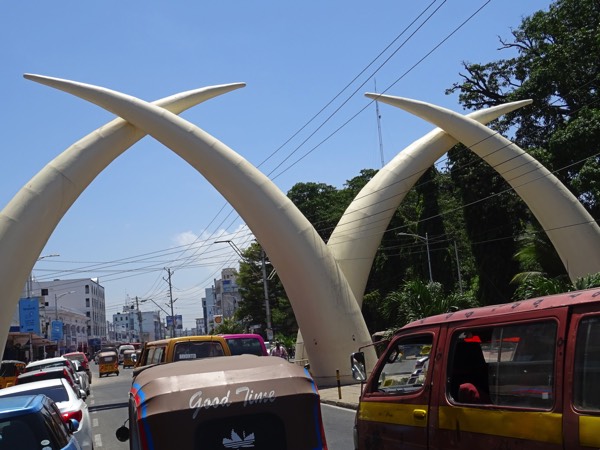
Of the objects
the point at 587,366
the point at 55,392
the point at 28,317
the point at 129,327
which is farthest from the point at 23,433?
the point at 129,327

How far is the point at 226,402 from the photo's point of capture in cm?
564

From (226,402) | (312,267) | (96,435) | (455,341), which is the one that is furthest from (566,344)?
(312,267)

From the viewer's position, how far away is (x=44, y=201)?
3047 cm

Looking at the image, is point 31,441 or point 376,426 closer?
point 31,441

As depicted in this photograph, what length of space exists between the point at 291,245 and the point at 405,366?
75.4 ft

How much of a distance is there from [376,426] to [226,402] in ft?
6.50

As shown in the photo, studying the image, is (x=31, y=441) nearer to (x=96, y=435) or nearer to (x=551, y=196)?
(x=96, y=435)

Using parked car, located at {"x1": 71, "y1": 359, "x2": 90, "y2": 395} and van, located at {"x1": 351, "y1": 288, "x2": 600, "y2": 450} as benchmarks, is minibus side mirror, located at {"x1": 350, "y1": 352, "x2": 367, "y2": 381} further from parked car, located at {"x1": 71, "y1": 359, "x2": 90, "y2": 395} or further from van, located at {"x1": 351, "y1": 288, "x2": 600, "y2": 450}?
parked car, located at {"x1": 71, "y1": 359, "x2": 90, "y2": 395}

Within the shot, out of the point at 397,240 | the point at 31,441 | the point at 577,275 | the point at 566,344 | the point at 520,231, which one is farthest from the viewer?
the point at 397,240

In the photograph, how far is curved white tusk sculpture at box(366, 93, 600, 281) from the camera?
30203mm

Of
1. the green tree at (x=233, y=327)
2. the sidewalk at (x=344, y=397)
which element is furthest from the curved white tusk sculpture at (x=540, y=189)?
the green tree at (x=233, y=327)

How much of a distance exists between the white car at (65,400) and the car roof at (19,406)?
3512mm

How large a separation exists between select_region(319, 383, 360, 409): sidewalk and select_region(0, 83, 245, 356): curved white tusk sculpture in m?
13.6

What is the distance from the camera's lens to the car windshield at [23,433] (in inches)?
238
